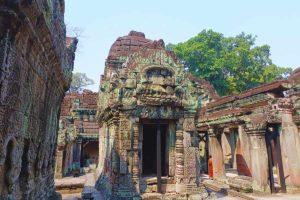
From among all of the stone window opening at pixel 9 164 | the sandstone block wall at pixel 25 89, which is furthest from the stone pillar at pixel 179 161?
the stone window opening at pixel 9 164

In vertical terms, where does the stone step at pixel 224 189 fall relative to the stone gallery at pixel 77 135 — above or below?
below

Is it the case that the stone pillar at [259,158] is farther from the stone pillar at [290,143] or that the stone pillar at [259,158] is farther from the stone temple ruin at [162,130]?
the stone pillar at [290,143]

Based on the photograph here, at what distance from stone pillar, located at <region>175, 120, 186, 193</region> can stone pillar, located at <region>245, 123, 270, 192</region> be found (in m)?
5.18

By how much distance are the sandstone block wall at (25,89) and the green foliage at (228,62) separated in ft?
78.6

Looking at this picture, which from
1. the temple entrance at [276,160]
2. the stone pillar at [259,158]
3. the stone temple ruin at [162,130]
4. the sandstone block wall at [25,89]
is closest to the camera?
the sandstone block wall at [25,89]

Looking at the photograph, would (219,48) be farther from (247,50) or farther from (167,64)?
(167,64)

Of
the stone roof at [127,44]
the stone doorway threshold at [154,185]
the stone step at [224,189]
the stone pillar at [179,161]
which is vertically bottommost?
the stone step at [224,189]

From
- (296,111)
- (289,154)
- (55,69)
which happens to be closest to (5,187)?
(55,69)

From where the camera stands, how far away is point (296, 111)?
1334cm

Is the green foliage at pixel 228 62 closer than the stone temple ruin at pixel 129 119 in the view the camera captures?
No

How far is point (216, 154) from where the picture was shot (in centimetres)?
1539

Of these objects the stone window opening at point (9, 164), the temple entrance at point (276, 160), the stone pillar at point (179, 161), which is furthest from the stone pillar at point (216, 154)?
the stone window opening at point (9, 164)

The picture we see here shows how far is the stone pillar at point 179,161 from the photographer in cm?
854

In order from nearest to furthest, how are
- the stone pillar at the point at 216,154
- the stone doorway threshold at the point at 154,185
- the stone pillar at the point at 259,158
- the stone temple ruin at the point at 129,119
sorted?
the stone temple ruin at the point at 129,119, the stone doorway threshold at the point at 154,185, the stone pillar at the point at 259,158, the stone pillar at the point at 216,154
